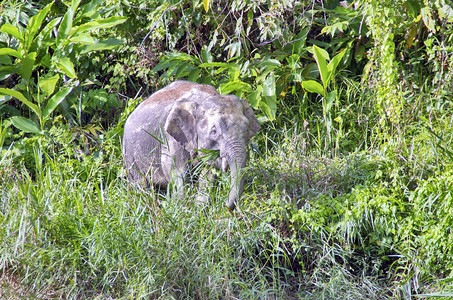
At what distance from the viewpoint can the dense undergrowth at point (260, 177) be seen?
389 centimetres

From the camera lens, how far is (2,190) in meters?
4.59

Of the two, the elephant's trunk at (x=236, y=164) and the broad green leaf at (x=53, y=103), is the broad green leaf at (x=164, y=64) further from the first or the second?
the elephant's trunk at (x=236, y=164)

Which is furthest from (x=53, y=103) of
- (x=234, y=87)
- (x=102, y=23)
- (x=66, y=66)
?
(x=234, y=87)

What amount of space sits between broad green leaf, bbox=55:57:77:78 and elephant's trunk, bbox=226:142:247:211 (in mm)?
2273

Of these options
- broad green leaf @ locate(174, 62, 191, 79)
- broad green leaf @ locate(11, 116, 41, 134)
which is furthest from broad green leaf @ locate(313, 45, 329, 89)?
broad green leaf @ locate(11, 116, 41, 134)

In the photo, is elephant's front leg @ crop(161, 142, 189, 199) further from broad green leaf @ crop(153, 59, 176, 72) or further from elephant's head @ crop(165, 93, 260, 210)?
broad green leaf @ crop(153, 59, 176, 72)

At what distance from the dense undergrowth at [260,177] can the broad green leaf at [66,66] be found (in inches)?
1.2

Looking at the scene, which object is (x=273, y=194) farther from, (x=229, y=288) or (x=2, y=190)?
(x=2, y=190)

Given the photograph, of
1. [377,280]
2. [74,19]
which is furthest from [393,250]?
[74,19]

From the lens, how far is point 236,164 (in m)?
4.00

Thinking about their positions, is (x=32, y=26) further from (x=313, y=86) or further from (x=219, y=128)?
(x=313, y=86)

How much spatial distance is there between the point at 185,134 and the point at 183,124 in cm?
9

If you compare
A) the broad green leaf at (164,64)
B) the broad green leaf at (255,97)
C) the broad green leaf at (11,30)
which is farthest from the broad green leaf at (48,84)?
the broad green leaf at (255,97)

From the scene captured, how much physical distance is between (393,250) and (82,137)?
10.4 feet
